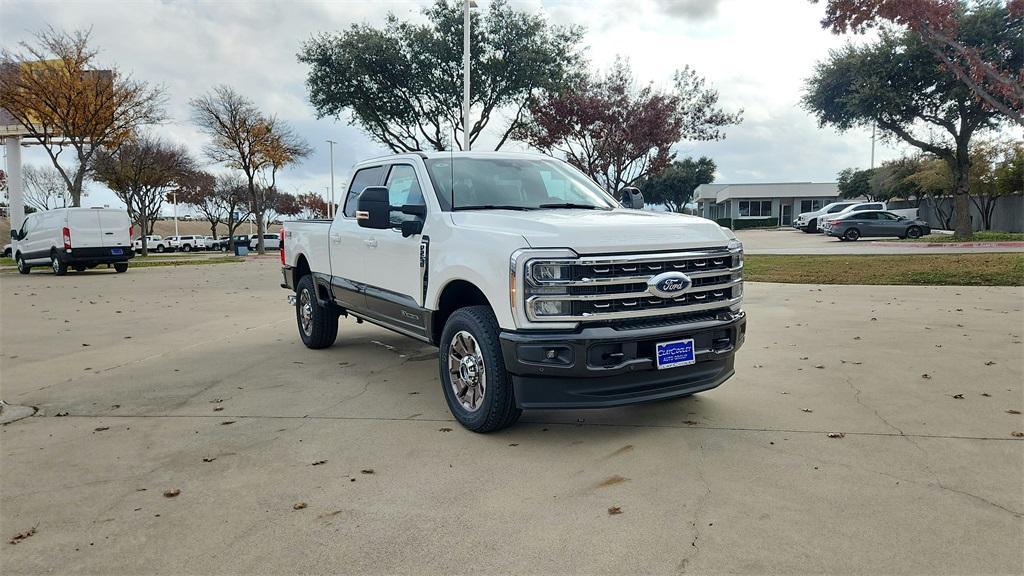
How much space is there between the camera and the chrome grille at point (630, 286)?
410 cm

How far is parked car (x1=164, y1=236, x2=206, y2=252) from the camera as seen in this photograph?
54.4 meters

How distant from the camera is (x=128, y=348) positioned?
308 inches

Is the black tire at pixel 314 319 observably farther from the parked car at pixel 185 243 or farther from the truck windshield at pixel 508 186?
the parked car at pixel 185 243

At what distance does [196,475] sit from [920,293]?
36.7 feet

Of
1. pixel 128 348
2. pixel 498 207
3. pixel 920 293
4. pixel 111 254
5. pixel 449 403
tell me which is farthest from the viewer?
pixel 111 254

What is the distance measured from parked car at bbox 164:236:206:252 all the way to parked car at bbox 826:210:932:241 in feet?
155

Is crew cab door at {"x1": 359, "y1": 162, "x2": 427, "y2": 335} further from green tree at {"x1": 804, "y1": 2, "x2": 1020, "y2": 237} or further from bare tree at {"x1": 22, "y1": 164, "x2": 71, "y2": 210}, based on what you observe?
bare tree at {"x1": 22, "y1": 164, "x2": 71, "y2": 210}

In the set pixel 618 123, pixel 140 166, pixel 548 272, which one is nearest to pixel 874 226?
pixel 618 123

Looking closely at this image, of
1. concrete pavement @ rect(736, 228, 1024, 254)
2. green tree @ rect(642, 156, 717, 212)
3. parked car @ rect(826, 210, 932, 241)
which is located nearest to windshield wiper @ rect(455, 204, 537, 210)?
concrete pavement @ rect(736, 228, 1024, 254)

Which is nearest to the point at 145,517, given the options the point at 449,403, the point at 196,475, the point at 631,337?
the point at 196,475

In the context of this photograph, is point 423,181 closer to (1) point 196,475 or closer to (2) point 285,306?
(1) point 196,475

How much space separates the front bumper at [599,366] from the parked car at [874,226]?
99.6ft

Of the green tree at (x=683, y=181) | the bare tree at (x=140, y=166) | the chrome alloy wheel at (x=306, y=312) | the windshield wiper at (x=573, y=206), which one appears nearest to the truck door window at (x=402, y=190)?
the windshield wiper at (x=573, y=206)

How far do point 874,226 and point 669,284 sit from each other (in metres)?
31.5
